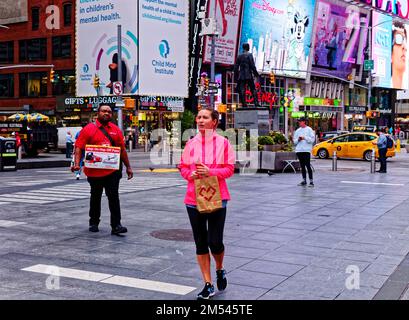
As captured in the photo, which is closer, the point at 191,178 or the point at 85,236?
the point at 191,178

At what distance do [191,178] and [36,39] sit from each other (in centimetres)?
5954

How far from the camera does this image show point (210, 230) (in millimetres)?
5570

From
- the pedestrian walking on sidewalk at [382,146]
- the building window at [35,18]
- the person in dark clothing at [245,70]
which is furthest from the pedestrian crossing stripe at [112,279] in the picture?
the building window at [35,18]

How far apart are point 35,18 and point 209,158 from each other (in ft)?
198

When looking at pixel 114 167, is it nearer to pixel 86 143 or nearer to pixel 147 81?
pixel 86 143

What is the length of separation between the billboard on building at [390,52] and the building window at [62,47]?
49.0 m

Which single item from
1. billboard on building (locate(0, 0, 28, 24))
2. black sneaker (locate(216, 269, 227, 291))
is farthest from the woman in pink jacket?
billboard on building (locate(0, 0, 28, 24))

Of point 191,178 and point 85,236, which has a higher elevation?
point 191,178

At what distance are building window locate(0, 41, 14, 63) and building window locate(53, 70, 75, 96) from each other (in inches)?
317

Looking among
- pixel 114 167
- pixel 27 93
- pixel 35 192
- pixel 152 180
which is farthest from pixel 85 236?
pixel 27 93

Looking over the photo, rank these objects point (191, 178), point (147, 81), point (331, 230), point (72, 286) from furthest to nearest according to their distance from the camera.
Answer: point (147, 81), point (331, 230), point (72, 286), point (191, 178)

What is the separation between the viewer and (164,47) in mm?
53375

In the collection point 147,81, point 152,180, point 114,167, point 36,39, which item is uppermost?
point 36,39

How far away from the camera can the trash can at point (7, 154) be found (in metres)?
24.0
